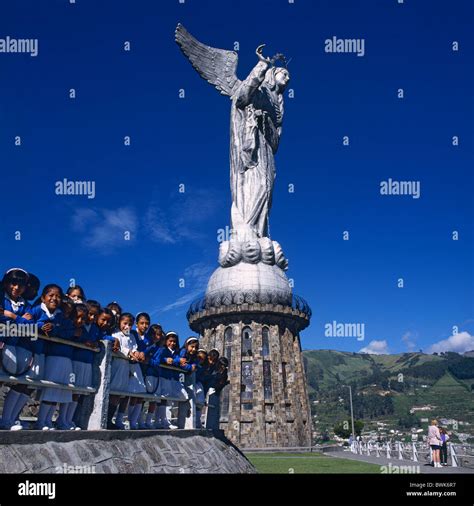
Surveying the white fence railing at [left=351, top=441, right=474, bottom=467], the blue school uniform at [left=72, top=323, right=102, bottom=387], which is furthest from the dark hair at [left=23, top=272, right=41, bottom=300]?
the white fence railing at [left=351, top=441, right=474, bottom=467]

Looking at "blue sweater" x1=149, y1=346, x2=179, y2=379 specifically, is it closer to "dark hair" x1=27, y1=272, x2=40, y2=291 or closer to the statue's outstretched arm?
"dark hair" x1=27, y1=272, x2=40, y2=291

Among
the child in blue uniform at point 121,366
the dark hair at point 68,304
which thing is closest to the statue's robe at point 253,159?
the child in blue uniform at point 121,366

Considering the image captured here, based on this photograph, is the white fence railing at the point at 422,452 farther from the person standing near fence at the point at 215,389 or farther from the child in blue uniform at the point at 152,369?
the child in blue uniform at the point at 152,369

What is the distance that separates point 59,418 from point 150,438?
5.65ft

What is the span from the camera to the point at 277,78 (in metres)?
34.4

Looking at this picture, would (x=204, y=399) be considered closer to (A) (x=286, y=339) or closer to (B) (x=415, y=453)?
(B) (x=415, y=453)

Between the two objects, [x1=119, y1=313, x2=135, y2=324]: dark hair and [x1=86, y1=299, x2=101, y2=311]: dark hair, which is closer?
[x1=86, y1=299, x2=101, y2=311]: dark hair

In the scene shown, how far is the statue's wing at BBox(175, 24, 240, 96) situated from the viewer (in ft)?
104

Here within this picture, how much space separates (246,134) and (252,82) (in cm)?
381

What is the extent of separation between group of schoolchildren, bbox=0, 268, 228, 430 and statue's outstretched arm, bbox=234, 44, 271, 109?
22.7m

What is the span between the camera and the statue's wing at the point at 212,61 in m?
31.7

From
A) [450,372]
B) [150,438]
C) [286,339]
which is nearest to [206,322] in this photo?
[286,339]

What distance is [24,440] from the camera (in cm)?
549

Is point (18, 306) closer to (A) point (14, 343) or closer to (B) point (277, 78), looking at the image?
A: (A) point (14, 343)
